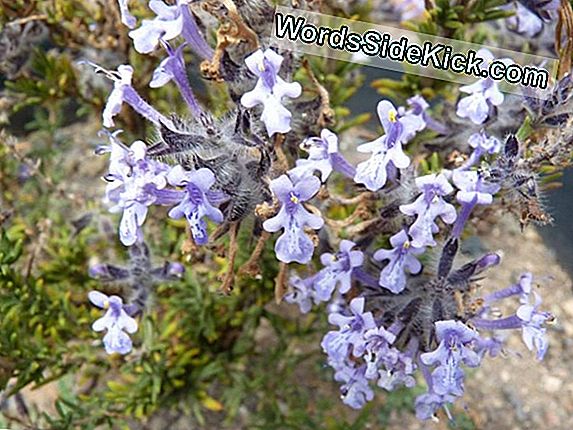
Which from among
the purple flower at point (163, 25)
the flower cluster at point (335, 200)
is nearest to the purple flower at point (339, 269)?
the flower cluster at point (335, 200)

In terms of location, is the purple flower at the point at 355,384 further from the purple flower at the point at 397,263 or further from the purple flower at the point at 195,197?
the purple flower at the point at 195,197

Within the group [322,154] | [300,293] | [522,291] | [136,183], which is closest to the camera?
[136,183]

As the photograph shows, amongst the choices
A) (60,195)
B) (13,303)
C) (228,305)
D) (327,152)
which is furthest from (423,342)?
(60,195)

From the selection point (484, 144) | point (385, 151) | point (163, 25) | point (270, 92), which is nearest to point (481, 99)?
point (484, 144)

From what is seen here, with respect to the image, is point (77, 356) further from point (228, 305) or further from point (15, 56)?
point (15, 56)

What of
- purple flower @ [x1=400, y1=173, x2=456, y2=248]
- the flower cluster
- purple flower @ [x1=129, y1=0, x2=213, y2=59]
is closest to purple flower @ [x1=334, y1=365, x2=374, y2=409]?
the flower cluster

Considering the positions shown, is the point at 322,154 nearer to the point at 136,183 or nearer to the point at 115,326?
the point at 136,183
